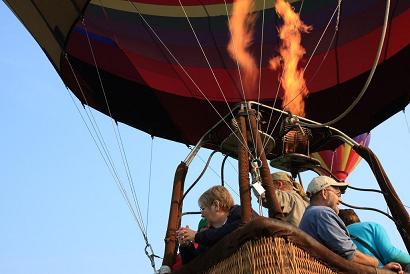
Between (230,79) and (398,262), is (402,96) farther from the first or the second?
(398,262)

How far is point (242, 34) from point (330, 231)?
3.62 meters

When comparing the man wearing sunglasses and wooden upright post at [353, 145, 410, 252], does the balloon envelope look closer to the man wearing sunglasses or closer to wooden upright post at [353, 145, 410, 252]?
wooden upright post at [353, 145, 410, 252]

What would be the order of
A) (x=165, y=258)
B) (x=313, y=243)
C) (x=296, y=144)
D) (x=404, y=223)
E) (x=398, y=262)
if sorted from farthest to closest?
(x=296, y=144) < (x=404, y=223) < (x=165, y=258) < (x=398, y=262) < (x=313, y=243)

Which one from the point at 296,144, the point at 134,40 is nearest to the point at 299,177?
the point at 296,144

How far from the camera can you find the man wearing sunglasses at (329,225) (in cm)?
325

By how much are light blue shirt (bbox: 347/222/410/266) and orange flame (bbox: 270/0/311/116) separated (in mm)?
2741

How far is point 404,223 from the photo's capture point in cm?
455

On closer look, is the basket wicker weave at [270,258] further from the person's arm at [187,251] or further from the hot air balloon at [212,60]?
the hot air balloon at [212,60]

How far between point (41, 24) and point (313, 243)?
3631 millimetres

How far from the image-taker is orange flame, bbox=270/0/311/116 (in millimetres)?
6316

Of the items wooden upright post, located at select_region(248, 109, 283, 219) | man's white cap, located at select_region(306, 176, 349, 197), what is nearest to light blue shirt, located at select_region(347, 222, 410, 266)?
man's white cap, located at select_region(306, 176, 349, 197)

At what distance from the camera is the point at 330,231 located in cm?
325

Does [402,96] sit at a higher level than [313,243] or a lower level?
higher

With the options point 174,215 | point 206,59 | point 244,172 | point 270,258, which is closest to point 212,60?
point 206,59
